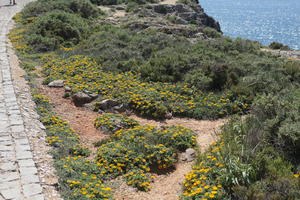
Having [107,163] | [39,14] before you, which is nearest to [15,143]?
[107,163]

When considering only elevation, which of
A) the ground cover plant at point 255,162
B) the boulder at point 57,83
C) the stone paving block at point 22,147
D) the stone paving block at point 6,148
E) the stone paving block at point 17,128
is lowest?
the boulder at point 57,83

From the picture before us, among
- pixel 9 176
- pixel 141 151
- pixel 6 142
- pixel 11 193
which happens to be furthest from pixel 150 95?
pixel 11 193

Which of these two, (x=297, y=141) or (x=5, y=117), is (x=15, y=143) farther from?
(x=297, y=141)

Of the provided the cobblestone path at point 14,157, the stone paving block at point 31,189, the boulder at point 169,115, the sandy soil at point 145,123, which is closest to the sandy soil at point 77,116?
the sandy soil at point 145,123

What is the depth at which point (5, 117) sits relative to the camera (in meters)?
9.45

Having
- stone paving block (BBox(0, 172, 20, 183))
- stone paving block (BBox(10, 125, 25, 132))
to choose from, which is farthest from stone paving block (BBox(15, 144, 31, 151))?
stone paving block (BBox(0, 172, 20, 183))

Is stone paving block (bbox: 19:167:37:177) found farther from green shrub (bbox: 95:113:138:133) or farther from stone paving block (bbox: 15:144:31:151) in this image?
green shrub (bbox: 95:113:138:133)

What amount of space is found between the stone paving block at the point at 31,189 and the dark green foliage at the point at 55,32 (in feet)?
46.1

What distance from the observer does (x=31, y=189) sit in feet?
20.7

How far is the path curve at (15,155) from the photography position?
20.5 feet

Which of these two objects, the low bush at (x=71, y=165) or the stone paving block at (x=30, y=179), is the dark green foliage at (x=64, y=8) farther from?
the stone paving block at (x=30, y=179)

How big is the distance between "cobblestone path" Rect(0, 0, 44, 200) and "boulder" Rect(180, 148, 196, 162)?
368 centimetres

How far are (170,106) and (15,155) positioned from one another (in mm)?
5637

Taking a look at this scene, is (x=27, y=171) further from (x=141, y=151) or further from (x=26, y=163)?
(x=141, y=151)
